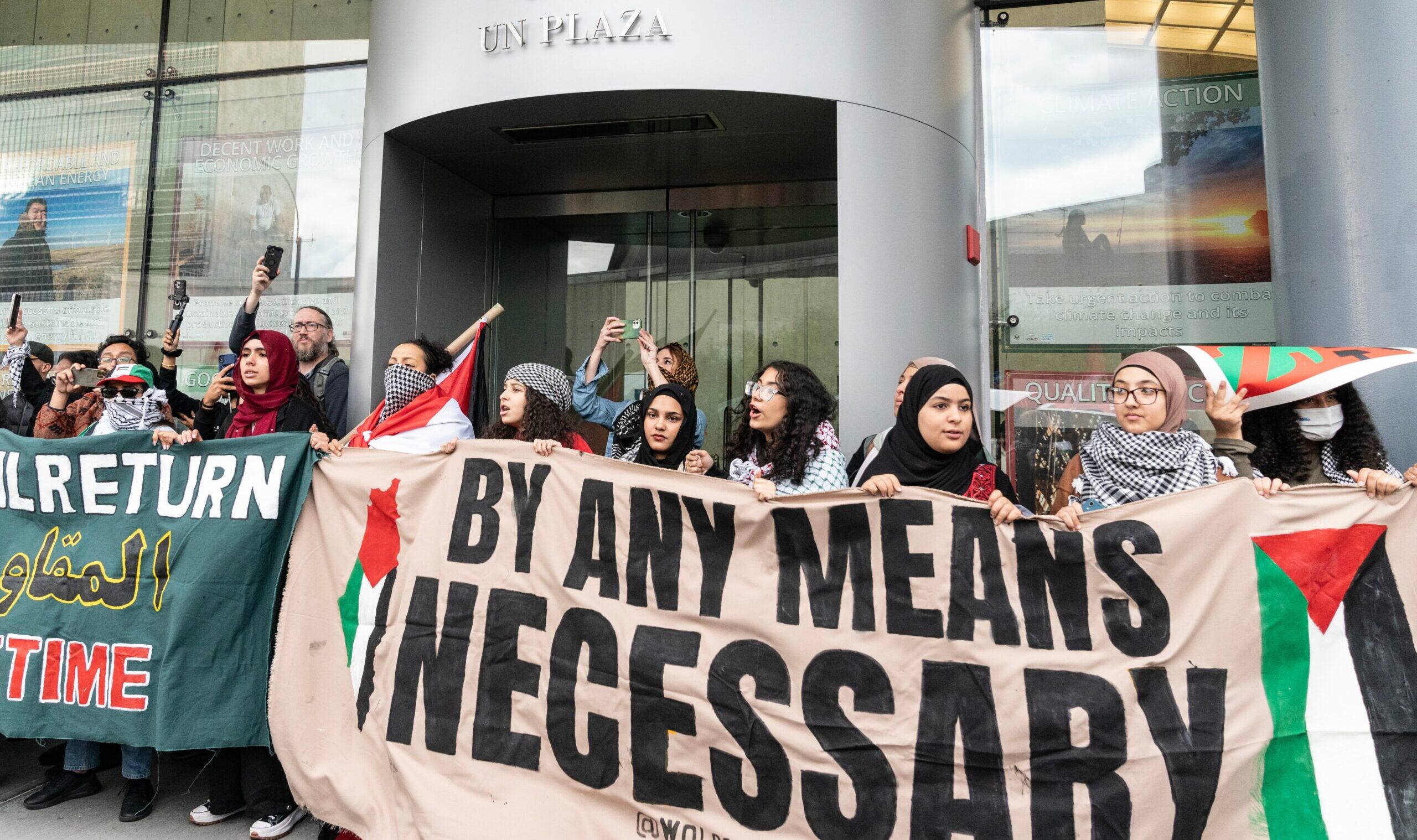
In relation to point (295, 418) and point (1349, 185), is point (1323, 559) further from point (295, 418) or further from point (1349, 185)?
point (295, 418)

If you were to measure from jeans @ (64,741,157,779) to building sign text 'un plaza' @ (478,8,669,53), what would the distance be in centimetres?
399

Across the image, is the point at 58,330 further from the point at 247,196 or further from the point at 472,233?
the point at 472,233

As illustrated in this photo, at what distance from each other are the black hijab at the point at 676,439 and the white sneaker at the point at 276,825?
204 cm

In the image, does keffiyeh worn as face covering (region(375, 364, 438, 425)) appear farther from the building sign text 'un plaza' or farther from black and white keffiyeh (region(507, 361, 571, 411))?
the building sign text 'un plaza'

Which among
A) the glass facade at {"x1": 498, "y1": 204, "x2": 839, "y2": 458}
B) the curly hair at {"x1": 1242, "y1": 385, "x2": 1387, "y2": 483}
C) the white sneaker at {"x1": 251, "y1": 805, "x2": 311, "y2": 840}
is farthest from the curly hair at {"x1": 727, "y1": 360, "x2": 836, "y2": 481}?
the glass facade at {"x1": 498, "y1": 204, "x2": 839, "y2": 458}

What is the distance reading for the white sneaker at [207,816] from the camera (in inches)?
155

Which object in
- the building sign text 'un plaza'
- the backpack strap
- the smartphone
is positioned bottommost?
the backpack strap

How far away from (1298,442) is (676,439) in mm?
2540

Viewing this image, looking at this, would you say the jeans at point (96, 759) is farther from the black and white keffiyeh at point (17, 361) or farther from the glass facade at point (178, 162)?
the glass facade at point (178, 162)

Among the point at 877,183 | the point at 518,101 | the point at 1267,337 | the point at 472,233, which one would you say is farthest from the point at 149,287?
the point at 1267,337

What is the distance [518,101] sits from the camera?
17.6ft

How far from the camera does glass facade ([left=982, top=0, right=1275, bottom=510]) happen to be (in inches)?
239

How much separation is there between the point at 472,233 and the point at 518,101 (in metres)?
1.93

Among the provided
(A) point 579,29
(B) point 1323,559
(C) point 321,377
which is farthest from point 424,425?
(B) point 1323,559
